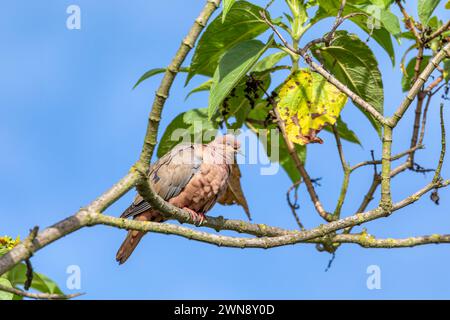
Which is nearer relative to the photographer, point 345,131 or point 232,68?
point 232,68

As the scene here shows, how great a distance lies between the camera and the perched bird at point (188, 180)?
621 centimetres

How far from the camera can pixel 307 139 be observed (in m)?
5.38

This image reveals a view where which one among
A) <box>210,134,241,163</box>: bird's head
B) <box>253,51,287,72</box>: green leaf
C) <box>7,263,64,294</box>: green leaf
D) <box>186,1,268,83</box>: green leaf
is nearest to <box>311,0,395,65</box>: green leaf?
<box>253,51,287,72</box>: green leaf

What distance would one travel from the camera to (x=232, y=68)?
4754mm

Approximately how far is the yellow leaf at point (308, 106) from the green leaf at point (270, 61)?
286 mm

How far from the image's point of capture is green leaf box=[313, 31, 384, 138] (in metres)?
5.55

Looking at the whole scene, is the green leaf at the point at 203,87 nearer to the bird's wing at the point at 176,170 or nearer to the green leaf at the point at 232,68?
the bird's wing at the point at 176,170

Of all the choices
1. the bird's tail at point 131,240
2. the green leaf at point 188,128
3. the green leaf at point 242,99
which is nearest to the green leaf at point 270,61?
the green leaf at point 242,99

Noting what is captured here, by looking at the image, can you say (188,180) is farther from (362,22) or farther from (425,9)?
(425,9)

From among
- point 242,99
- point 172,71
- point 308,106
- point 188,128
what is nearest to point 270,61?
point 242,99

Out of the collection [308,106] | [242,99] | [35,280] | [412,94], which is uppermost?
[242,99]

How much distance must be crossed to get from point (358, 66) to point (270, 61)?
69 cm

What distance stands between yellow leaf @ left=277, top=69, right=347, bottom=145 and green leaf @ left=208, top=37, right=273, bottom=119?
2.03 feet

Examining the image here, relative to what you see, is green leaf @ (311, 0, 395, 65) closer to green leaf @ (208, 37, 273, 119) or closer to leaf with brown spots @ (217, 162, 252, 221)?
green leaf @ (208, 37, 273, 119)
